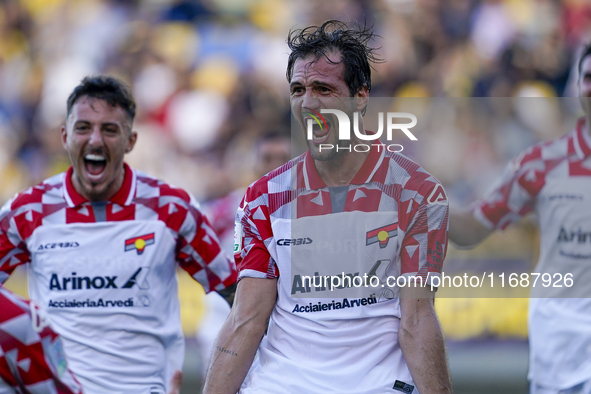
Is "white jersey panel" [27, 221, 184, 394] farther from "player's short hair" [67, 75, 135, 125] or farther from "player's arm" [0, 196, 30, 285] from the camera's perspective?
"player's short hair" [67, 75, 135, 125]

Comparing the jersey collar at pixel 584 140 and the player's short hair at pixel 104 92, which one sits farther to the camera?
the jersey collar at pixel 584 140

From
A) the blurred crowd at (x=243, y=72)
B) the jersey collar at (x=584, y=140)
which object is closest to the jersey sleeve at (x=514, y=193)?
the jersey collar at (x=584, y=140)

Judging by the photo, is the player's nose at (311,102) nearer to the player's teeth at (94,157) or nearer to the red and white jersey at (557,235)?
the player's teeth at (94,157)

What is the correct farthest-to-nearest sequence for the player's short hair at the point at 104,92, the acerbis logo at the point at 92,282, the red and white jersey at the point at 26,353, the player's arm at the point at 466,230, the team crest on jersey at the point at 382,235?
the player's arm at the point at 466,230 → the player's short hair at the point at 104,92 → the acerbis logo at the point at 92,282 → the team crest on jersey at the point at 382,235 → the red and white jersey at the point at 26,353

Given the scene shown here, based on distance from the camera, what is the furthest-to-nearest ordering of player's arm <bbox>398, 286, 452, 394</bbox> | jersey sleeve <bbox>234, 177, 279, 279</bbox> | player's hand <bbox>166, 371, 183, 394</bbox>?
1. player's hand <bbox>166, 371, 183, 394</bbox>
2. jersey sleeve <bbox>234, 177, 279, 279</bbox>
3. player's arm <bbox>398, 286, 452, 394</bbox>

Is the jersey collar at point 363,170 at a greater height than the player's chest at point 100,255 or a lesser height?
greater

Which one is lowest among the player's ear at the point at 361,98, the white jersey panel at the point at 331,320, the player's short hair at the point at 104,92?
the white jersey panel at the point at 331,320

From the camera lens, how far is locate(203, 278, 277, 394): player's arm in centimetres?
320

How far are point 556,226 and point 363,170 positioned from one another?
1.85 metres

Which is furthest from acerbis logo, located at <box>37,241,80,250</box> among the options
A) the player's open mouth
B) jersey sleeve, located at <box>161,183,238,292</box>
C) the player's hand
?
the player's hand

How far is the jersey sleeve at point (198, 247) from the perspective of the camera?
14.6 feet

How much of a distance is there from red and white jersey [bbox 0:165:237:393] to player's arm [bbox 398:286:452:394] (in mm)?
1649

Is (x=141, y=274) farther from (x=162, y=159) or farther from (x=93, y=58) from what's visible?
(x=93, y=58)

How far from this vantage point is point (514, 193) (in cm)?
498
